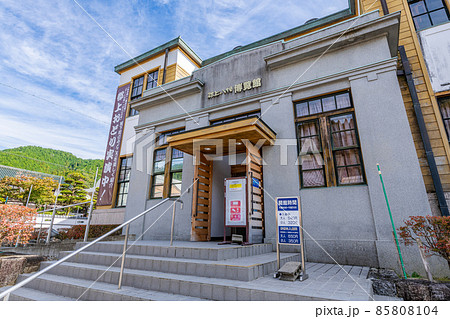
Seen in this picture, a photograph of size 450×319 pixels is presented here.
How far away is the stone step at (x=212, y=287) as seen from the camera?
2.51m

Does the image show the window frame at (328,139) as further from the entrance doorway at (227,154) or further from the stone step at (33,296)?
the stone step at (33,296)

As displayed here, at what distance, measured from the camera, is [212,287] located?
2.88m

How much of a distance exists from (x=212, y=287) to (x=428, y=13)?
9.15 meters

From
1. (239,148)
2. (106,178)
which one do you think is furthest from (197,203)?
(106,178)

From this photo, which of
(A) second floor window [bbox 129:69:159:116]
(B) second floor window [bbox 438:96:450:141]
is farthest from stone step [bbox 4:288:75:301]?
(A) second floor window [bbox 129:69:159:116]

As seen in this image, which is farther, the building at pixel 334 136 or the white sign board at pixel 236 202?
the white sign board at pixel 236 202

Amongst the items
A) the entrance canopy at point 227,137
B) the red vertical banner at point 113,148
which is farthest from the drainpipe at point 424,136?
the red vertical banner at point 113,148

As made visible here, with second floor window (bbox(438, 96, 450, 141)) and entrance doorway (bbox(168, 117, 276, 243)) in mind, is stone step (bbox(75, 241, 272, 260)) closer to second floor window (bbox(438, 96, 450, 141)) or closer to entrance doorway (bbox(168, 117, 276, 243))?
entrance doorway (bbox(168, 117, 276, 243))

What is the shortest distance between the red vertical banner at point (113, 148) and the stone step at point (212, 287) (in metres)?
8.70

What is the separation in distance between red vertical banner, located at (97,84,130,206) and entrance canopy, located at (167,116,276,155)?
736 centimetres

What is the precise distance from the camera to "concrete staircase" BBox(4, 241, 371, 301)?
2.73 m

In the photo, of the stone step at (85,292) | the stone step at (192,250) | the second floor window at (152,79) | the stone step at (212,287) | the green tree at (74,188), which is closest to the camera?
the stone step at (212,287)

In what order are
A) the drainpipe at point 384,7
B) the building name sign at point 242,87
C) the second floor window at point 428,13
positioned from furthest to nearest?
the building name sign at point 242,87
the drainpipe at point 384,7
the second floor window at point 428,13
